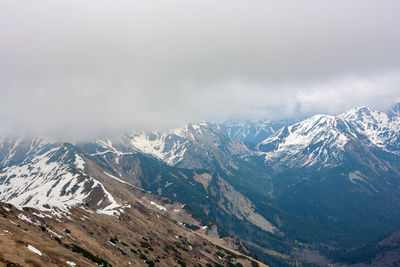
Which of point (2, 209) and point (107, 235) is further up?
point (2, 209)

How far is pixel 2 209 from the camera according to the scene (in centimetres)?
10031

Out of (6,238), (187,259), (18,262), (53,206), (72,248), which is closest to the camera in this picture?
(18,262)

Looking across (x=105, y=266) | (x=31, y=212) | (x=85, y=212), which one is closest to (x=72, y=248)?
(x=105, y=266)

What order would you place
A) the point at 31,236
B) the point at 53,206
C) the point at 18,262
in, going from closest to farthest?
the point at 18,262 → the point at 31,236 → the point at 53,206

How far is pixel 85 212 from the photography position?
6988 inches

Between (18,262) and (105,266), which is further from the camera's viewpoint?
(105,266)

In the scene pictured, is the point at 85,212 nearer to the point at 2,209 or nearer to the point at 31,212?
the point at 31,212

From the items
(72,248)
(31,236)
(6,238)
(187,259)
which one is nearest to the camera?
(6,238)

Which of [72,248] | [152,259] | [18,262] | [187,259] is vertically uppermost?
[18,262]

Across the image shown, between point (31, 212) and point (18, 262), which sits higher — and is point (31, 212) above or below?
below

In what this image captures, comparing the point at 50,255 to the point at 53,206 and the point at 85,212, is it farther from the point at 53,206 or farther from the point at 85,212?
the point at 85,212

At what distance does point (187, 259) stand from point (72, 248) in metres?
115

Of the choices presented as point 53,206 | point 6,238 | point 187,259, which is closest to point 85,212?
point 53,206

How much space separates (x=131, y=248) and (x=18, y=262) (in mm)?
105535
